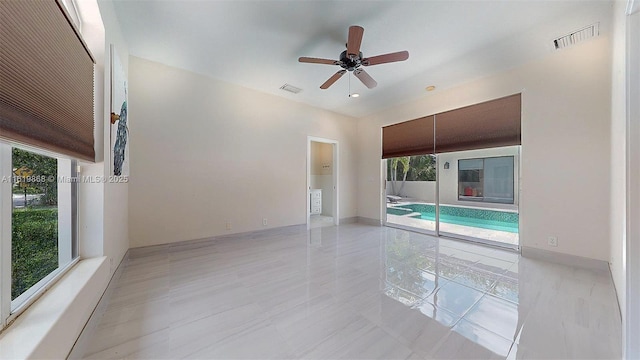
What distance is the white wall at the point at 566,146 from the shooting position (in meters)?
2.73

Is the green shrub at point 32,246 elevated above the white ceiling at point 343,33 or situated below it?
below

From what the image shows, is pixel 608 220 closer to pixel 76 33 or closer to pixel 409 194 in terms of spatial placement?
pixel 409 194

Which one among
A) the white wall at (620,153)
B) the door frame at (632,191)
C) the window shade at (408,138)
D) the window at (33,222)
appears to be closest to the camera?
the window at (33,222)

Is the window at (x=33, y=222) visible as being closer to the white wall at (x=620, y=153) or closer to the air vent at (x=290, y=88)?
the air vent at (x=290, y=88)

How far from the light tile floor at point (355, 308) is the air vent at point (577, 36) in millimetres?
2851

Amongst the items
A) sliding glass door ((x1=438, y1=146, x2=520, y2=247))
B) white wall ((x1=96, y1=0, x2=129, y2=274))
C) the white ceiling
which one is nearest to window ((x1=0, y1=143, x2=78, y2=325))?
white wall ((x1=96, y1=0, x2=129, y2=274))

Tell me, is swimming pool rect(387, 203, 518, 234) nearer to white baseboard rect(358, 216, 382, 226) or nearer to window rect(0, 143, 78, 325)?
white baseboard rect(358, 216, 382, 226)

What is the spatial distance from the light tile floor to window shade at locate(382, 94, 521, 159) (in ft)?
6.28

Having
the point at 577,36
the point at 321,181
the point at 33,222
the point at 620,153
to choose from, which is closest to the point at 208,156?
the point at 33,222

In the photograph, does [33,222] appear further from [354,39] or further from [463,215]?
[463,215]

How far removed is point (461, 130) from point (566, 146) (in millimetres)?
1414

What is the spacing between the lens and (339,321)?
1.76 metres

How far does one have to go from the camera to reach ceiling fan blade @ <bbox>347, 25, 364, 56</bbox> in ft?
7.34

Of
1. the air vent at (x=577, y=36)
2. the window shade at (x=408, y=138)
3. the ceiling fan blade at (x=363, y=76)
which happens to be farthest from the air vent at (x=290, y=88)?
the air vent at (x=577, y=36)
